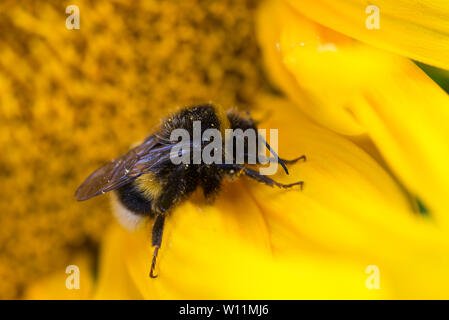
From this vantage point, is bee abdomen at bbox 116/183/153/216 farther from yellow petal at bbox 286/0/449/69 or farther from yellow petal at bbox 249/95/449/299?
yellow petal at bbox 286/0/449/69

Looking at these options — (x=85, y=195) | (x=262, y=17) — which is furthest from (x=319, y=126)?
(x=85, y=195)

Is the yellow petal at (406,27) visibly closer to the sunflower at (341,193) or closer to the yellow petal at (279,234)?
the sunflower at (341,193)

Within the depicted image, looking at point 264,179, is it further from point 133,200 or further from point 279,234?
point 133,200

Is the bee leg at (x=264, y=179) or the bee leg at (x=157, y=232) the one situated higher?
the bee leg at (x=264, y=179)

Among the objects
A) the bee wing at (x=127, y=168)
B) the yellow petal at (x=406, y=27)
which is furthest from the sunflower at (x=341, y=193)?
the bee wing at (x=127, y=168)

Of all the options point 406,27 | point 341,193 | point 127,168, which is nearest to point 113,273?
point 127,168

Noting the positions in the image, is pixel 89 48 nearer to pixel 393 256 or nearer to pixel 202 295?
pixel 202 295
